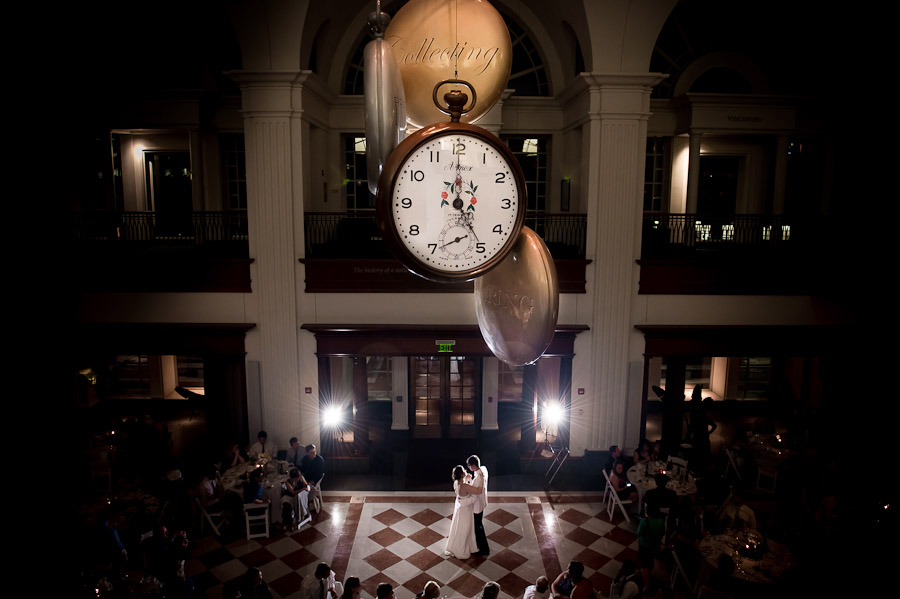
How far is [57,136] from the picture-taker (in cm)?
257

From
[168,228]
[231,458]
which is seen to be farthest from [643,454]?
[168,228]

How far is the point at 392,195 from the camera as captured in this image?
1557 mm

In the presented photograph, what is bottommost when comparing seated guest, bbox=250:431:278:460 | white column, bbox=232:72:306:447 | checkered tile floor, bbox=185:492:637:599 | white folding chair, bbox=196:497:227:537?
checkered tile floor, bbox=185:492:637:599

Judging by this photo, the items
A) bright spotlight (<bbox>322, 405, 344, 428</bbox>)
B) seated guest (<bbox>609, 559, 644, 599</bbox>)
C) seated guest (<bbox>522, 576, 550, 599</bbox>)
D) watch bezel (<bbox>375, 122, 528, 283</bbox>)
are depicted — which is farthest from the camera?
bright spotlight (<bbox>322, 405, 344, 428</bbox>)

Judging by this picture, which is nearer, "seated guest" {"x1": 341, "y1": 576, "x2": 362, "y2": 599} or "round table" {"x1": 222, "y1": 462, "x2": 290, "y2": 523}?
"seated guest" {"x1": 341, "y1": 576, "x2": 362, "y2": 599}

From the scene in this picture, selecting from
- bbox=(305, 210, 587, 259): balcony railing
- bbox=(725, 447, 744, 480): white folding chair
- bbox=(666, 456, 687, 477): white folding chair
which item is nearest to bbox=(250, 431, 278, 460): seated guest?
bbox=(305, 210, 587, 259): balcony railing

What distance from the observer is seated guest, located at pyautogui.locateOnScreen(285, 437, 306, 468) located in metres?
10.2

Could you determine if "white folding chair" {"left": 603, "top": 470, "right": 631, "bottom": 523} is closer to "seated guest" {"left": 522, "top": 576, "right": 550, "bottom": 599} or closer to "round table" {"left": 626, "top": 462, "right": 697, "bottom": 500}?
"round table" {"left": 626, "top": 462, "right": 697, "bottom": 500}

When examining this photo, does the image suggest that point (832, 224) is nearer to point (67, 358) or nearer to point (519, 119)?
point (519, 119)

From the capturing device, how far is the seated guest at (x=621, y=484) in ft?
30.9

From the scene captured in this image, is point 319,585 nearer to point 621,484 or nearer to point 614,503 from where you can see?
point 614,503

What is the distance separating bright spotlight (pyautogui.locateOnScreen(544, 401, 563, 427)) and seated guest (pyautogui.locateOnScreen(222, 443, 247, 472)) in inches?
247

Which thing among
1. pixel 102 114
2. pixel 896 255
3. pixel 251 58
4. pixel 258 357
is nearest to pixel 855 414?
pixel 896 255

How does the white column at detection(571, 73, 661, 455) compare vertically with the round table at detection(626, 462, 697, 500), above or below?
above
